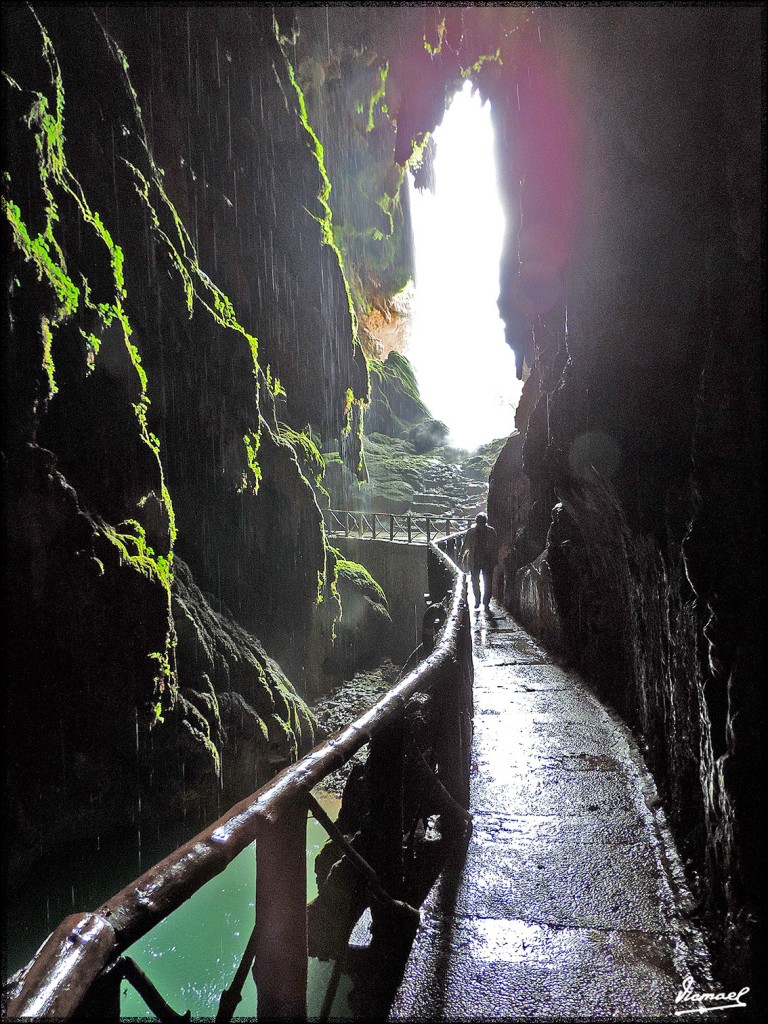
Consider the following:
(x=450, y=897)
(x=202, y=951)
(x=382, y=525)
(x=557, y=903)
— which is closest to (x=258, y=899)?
(x=450, y=897)

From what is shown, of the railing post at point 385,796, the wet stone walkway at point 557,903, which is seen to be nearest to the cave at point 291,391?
the wet stone walkway at point 557,903

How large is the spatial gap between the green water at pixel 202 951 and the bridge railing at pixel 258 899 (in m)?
5.63

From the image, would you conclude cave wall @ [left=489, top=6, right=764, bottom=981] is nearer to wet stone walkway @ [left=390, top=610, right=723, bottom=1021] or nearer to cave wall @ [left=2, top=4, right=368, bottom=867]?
wet stone walkway @ [left=390, top=610, right=723, bottom=1021]

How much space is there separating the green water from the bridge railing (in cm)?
563

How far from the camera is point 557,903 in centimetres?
297

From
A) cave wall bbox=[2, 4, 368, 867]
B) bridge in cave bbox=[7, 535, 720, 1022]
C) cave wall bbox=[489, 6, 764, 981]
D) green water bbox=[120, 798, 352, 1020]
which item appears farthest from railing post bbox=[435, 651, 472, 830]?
green water bbox=[120, 798, 352, 1020]

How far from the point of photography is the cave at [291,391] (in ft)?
8.45

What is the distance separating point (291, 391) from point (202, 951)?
1727 cm

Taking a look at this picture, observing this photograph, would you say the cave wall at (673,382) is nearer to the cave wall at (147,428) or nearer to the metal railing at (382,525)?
the cave wall at (147,428)

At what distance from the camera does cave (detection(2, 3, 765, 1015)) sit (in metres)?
2.58

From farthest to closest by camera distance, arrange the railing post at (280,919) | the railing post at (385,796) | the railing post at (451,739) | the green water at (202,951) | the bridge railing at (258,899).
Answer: the green water at (202,951), the railing post at (451,739), the railing post at (385,796), the railing post at (280,919), the bridge railing at (258,899)

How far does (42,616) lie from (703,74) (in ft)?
28.2

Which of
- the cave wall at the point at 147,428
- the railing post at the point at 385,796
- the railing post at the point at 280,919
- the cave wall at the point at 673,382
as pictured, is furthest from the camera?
the cave wall at the point at 147,428

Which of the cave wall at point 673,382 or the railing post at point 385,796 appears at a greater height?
the cave wall at point 673,382
